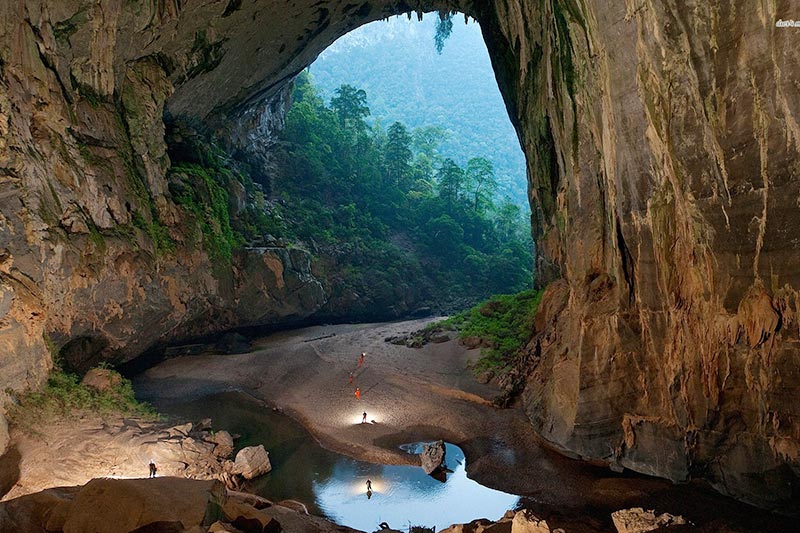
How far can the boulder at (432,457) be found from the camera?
1238 centimetres

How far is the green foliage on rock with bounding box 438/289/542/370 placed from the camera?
63.0 feet

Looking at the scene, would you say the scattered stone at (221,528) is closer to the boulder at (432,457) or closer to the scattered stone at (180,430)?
the scattered stone at (180,430)

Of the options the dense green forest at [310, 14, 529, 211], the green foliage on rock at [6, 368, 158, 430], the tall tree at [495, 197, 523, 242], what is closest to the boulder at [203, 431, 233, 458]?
the green foliage on rock at [6, 368, 158, 430]

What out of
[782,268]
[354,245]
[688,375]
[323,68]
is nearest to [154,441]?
[688,375]

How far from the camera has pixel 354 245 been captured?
33.5m

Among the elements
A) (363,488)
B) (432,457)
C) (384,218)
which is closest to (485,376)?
(432,457)

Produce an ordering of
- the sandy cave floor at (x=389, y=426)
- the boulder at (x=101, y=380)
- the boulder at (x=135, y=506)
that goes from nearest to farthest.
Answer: the boulder at (x=135, y=506) → the sandy cave floor at (x=389, y=426) → the boulder at (x=101, y=380)

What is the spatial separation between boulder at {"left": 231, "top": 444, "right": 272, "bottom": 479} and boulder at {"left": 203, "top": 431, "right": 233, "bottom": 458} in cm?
59

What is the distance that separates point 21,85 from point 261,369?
40.5ft

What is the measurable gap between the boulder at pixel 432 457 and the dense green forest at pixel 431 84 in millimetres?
96693

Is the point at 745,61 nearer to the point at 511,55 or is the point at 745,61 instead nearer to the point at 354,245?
the point at 511,55

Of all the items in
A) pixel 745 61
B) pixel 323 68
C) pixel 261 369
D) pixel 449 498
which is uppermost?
pixel 323 68

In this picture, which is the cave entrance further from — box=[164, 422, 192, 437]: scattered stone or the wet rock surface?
the wet rock surface

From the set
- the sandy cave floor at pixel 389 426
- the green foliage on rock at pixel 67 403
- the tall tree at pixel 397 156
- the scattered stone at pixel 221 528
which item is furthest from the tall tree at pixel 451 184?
the scattered stone at pixel 221 528
